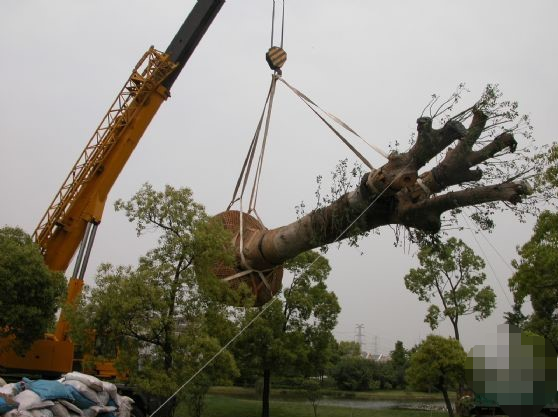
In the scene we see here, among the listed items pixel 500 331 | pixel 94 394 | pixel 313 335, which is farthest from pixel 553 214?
pixel 500 331

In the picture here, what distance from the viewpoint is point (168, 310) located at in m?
9.84

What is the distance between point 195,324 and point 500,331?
26.9 feet

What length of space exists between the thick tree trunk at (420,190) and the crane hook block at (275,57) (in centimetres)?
412

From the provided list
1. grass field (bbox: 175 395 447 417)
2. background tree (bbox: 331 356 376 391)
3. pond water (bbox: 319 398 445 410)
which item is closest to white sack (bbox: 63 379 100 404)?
grass field (bbox: 175 395 447 417)

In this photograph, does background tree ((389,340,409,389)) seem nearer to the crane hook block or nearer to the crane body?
the crane body

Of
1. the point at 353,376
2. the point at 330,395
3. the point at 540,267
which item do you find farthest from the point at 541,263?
the point at 353,376

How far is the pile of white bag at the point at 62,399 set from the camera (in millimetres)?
5529

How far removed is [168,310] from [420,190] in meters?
5.42

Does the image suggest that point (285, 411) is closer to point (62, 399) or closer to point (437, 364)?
point (437, 364)

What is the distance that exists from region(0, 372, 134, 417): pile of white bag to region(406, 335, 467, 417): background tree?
1414 cm

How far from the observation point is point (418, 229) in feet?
21.3

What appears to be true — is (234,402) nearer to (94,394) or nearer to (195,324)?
(195,324)

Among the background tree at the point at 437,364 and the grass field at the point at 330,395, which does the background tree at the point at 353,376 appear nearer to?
the grass field at the point at 330,395

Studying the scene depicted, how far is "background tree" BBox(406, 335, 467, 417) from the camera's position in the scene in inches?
764
